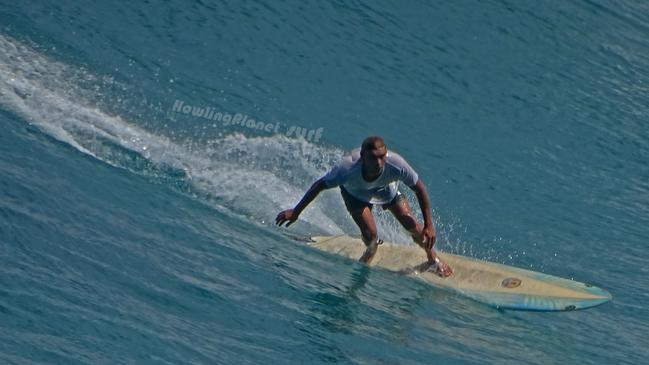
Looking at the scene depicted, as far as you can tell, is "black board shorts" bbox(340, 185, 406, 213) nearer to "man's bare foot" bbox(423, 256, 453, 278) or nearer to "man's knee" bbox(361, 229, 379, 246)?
"man's knee" bbox(361, 229, 379, 246)

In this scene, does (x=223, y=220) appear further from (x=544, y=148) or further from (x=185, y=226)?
(x=544, y=148)

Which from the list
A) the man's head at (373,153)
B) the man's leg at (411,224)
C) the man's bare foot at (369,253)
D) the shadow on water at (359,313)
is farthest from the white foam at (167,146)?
the man's head at (373,153)

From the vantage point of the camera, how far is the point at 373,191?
11.5 meters

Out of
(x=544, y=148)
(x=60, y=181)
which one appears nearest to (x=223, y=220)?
(x=60, y=181)

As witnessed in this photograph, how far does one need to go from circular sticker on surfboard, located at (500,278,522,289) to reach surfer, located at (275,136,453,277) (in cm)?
53

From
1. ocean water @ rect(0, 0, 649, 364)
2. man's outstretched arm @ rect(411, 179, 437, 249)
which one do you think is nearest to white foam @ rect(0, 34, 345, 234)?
ocean water @ rect(0, 0, 649, 364)

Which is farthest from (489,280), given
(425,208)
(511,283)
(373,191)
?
(373,191)

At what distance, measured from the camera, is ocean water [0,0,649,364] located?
30.0 feet

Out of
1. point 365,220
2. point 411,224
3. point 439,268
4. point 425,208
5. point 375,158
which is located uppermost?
point 375,158

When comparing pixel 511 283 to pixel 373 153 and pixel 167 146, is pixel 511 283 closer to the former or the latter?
pixel 373 153

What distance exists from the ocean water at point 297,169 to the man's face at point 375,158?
3.59 ft

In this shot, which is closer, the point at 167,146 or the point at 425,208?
the point at 425,208

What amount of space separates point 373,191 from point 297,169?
276cm

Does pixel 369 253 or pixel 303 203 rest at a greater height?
pixel 303 203
